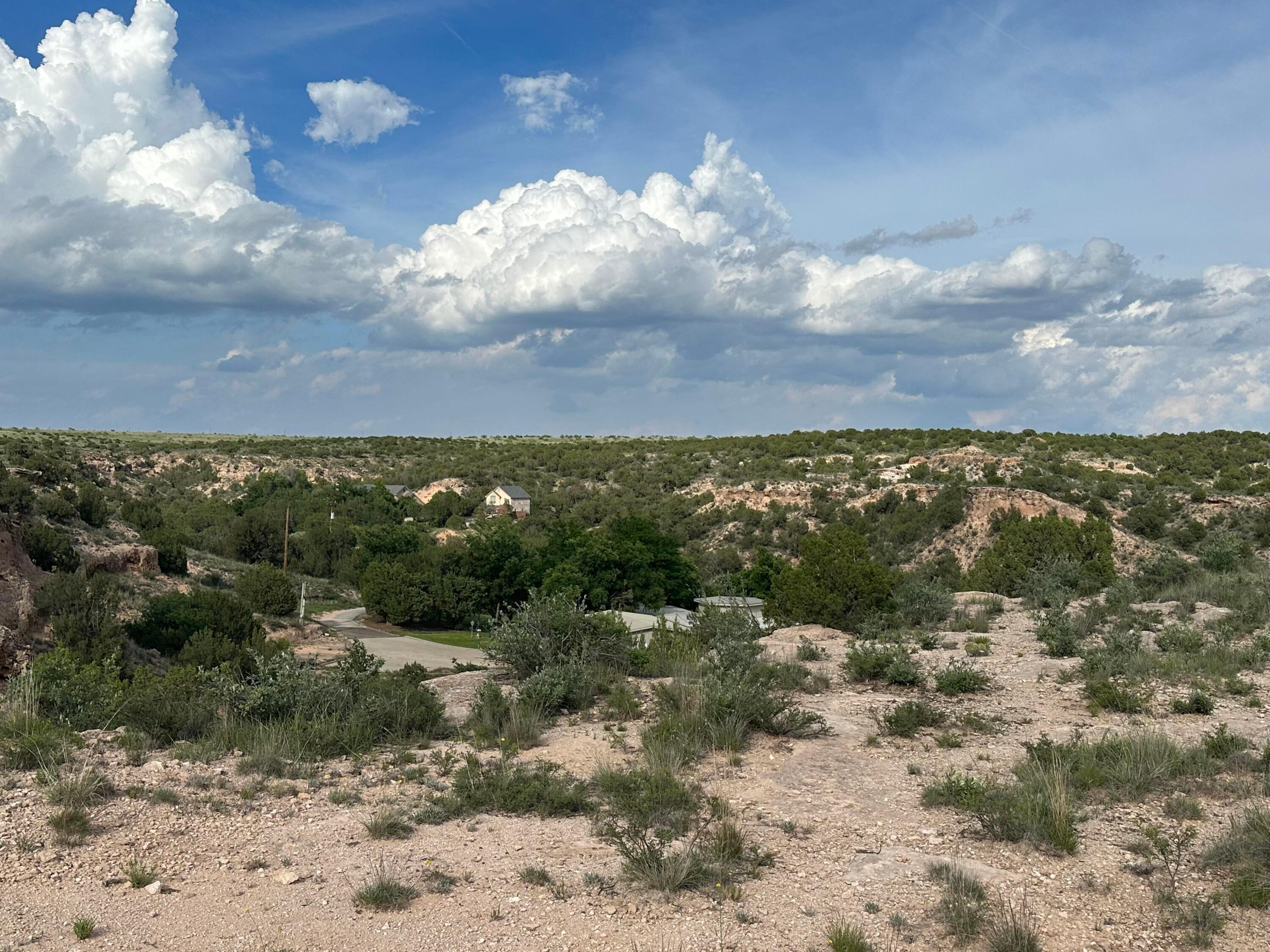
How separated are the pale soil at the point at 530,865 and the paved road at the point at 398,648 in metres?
14.5

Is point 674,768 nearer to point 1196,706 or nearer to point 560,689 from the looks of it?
point 560,689

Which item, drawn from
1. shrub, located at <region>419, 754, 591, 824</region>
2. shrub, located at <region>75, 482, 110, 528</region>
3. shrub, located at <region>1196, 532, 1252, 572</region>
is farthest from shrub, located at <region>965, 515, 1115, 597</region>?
shrub, located at <region>75, 482, 110, 528</region>

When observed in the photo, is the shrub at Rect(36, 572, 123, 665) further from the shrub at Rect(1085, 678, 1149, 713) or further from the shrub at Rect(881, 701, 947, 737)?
the shrub at Rect(1085, 678, 1149, 713)

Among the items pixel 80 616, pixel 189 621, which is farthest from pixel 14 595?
pixel 189 621

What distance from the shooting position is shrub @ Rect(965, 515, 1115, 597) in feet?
67.6

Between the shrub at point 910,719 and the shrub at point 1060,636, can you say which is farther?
the shrub at point 1060,636

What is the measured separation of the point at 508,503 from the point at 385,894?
49.6 meters

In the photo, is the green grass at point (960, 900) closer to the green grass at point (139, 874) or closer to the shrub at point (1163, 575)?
the green grass at point (139, 874)

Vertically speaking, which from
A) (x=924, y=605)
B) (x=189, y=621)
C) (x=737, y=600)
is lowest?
(x=737, y=600)

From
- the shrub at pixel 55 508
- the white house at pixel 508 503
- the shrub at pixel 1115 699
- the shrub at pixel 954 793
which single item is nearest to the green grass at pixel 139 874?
the shrub at pixel 954 793

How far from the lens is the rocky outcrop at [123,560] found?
67.5ft

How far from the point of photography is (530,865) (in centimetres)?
609

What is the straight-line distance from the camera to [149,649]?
17.0m

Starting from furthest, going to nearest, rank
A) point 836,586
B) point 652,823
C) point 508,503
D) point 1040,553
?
point 508,503 < point 1040,553 < point 836,586 < point 652,823
